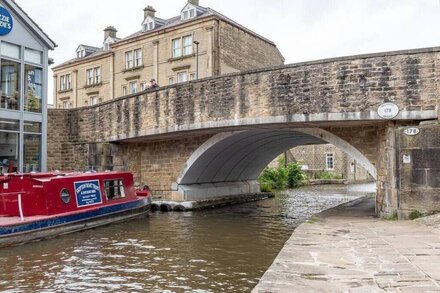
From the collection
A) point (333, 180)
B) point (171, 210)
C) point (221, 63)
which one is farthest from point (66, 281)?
point (333, 180)

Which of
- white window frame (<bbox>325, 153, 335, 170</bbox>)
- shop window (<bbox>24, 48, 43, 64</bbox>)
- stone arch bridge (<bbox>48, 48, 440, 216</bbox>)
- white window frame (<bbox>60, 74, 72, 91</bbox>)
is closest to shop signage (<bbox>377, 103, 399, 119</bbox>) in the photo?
stone arch bridge (<bbox>48, 48, 440, 216</bbox>)

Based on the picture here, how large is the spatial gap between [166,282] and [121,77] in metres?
25.3

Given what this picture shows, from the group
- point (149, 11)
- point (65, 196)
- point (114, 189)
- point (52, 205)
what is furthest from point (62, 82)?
point (52, 205)

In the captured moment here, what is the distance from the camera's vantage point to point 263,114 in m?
12.3

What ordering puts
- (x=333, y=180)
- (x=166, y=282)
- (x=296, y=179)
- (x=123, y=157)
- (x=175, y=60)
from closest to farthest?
(x=166, y=282) → (x=123, y=157) → (x=175, y=60) → (x=296, y=179) → (x=333, y=180)

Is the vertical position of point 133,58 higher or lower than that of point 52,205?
higher

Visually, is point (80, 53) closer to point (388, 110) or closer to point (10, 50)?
point (10, 50)

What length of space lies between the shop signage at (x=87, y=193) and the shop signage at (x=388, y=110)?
23.5 feet

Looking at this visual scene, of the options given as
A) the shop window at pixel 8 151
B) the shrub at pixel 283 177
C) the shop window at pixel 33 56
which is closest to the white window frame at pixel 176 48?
the shrub at pixel 283 177

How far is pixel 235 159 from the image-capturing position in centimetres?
1844

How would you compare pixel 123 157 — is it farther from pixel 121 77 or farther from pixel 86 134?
pixel 121 77

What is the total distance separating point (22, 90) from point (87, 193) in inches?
203

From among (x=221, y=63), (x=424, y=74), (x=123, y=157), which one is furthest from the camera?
(x=221, y=63)

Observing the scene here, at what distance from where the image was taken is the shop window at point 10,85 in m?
14.5
